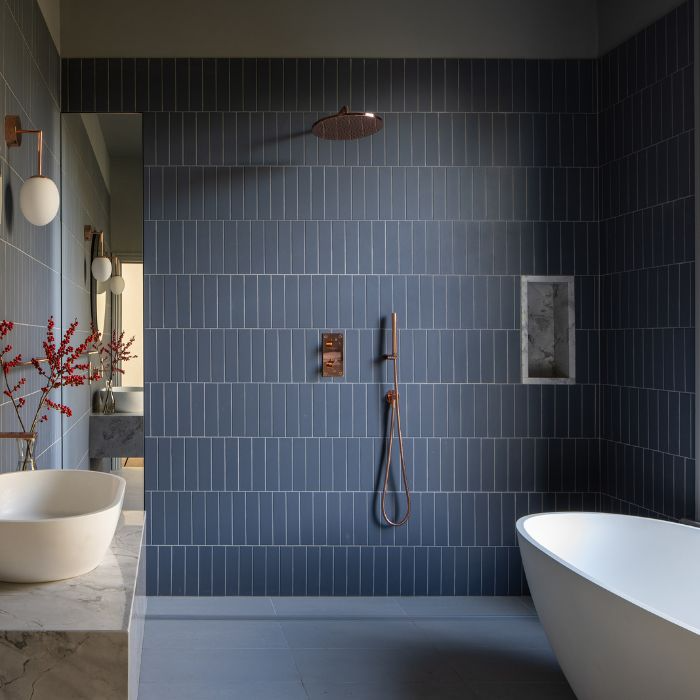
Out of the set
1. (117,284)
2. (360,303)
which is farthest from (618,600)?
(117,284)

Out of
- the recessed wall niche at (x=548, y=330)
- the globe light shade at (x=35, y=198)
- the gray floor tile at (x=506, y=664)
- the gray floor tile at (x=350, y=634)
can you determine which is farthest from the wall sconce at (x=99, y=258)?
the gray floor tile at (x=506, y=664)

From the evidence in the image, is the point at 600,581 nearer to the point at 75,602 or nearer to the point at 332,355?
the point at 75,602

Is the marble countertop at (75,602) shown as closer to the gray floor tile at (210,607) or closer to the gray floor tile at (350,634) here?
the gray floor tile at (350,634)

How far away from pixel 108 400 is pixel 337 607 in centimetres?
159

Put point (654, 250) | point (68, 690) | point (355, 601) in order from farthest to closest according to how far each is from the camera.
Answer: point (355, 601) < point (654, 250) < point (68, 690)

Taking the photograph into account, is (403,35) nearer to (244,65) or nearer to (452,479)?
(244,65)

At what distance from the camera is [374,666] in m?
3.08

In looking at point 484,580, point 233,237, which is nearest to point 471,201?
point 233,237

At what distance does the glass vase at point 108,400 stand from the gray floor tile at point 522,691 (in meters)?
2.18

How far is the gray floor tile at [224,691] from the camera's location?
9.14 feet

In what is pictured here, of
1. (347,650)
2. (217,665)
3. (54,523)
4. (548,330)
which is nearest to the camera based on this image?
(54,523)

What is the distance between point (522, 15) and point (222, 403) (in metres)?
2.64

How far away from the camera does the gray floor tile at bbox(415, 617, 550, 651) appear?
131 inches

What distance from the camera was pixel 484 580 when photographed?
12.9 ft
